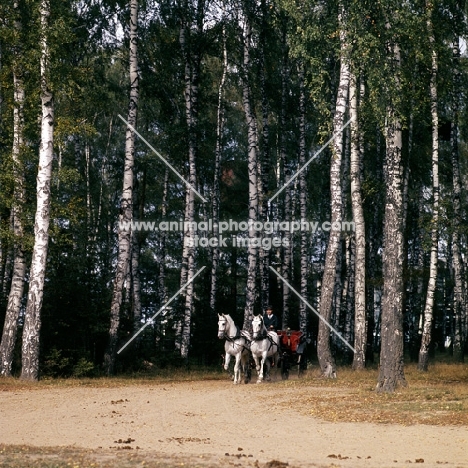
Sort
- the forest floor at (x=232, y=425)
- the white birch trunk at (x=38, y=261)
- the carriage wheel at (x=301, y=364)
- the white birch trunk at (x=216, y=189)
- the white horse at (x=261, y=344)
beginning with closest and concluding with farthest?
the forest floor at (x=232, y=425), the white birch trunk at (x=38, y=261), the white horse at (x=261, y=344), the carriage wheel at (x=301, y=364), the white birch trunk at (x=216, y=189)

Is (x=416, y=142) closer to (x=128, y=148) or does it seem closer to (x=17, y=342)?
(x=128, y=148)

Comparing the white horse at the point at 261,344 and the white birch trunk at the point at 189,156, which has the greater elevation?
the white birch trunk at the point at 189,156

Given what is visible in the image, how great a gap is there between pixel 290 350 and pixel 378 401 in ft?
29.5

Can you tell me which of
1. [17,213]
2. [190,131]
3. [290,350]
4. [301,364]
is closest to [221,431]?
[17,213]

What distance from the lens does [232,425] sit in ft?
47.3

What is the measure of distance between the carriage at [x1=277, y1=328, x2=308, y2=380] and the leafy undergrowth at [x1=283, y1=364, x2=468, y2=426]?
1926mm

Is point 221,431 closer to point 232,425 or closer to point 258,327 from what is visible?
point 232,425

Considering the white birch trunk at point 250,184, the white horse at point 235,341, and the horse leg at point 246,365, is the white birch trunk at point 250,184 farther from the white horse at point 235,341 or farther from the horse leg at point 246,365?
the white horse at point 235,341

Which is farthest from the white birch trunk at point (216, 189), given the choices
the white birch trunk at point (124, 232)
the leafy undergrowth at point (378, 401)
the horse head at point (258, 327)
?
the leafy undergrowth at point (378, 401)

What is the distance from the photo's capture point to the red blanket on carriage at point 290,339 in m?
26.6

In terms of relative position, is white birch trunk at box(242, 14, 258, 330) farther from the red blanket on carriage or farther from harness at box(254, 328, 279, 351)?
harness at box(254, 328, 279, 351)

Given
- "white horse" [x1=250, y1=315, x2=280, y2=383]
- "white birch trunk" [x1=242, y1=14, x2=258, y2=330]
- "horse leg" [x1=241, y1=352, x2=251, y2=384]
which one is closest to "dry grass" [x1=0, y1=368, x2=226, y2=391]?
"horse leg" [x1=241, y1=352, x2=251, y2=384]

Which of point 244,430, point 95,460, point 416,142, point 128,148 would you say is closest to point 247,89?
point 128,148

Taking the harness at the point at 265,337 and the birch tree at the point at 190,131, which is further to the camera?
the birch tree at the point at 190,131
